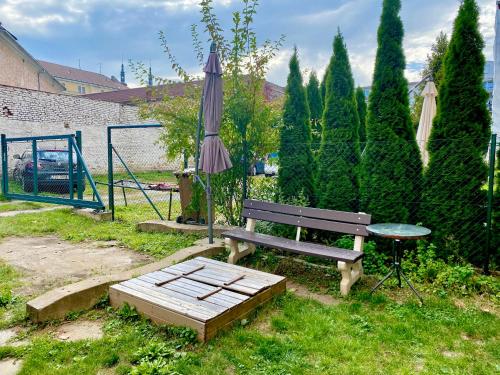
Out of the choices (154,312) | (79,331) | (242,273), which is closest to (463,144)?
(242,273)

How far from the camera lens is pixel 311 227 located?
445 cm

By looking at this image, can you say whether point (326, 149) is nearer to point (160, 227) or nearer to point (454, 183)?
point (454, 183)

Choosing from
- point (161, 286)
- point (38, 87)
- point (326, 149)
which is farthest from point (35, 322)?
point (38, 87)

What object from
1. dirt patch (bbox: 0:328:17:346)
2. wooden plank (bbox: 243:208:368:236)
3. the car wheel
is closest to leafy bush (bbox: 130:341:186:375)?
dirt patch (bbox: 0:328:17:346)

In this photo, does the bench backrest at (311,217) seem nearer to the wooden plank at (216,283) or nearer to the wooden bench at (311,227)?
the wooden bench at (311,227)

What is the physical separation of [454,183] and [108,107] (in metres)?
19.3

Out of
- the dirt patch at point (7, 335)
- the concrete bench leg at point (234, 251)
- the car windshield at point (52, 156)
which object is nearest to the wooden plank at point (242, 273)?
the concrete bench leg at point (234, 251)

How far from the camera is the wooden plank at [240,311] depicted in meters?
2.79

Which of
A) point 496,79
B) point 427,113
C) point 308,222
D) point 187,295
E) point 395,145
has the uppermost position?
point 496,79

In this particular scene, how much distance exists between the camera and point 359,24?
18.9 feet

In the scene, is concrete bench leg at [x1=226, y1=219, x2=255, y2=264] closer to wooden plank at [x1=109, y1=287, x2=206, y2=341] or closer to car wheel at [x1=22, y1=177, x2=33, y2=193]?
wooden plank at [x1=109, y1=287, x2=206, y2=341]

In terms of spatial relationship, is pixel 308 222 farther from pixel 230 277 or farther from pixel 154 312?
pixel 154 312

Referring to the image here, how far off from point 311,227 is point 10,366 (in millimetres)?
3202

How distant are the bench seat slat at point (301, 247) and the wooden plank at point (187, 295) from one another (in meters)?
1.22
